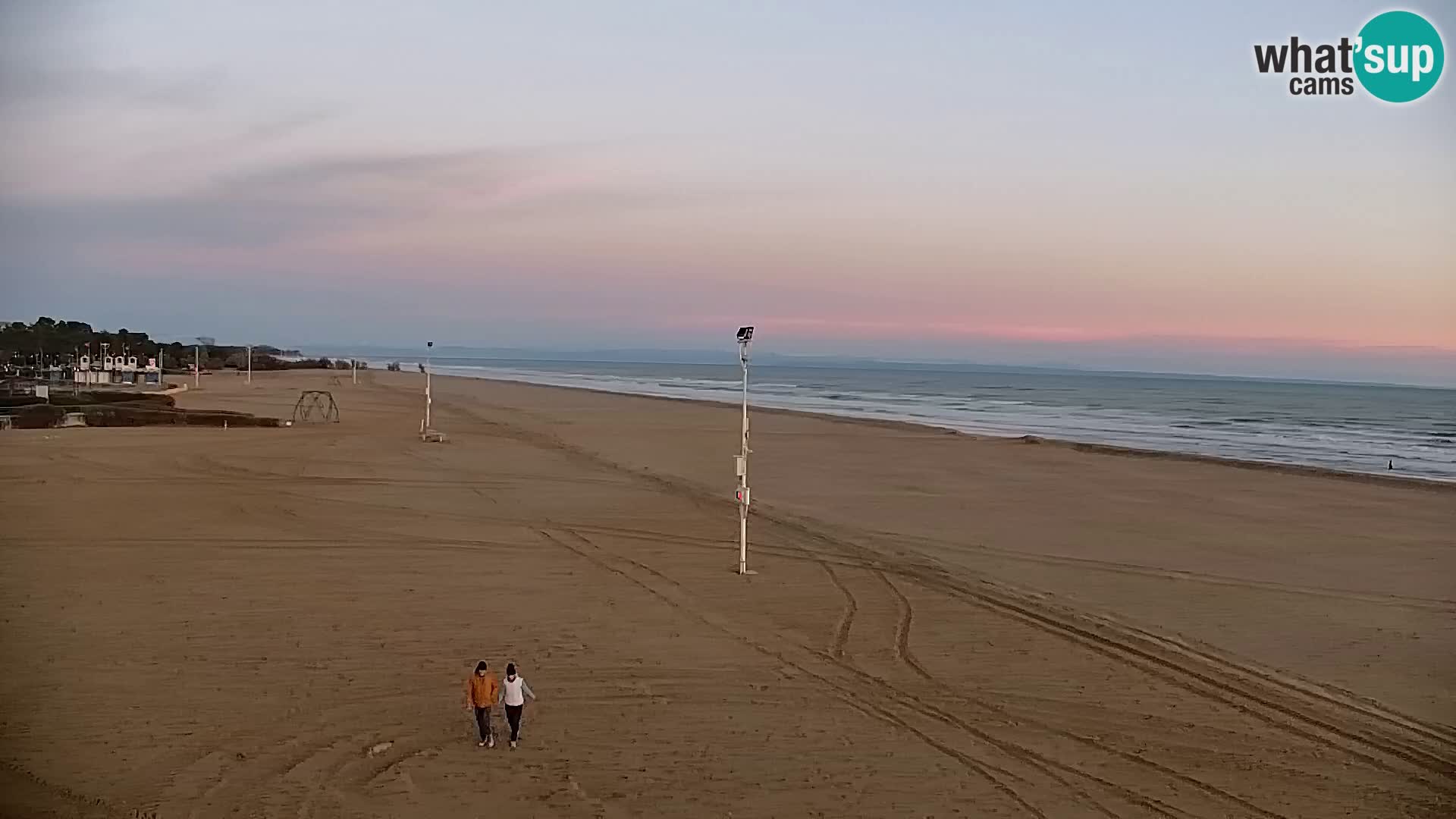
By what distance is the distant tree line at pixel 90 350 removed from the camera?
9175 centimetres

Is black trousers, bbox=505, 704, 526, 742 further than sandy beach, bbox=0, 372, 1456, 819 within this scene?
Yes

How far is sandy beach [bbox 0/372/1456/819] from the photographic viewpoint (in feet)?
34.0

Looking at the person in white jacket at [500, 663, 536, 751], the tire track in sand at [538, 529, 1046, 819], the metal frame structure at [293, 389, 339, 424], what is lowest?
the tire track in sand at [538, 529, 1046, 819]

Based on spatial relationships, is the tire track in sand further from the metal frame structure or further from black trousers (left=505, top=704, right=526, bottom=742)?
the metal frame structure

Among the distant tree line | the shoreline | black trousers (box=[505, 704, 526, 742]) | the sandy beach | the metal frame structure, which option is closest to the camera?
the sandy beach

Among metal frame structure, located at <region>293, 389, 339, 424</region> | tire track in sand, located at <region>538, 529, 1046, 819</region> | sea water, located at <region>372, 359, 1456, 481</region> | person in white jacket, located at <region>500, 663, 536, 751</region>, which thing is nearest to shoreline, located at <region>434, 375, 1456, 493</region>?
sea water, located at <region>372, 359, 1456, 481</region>

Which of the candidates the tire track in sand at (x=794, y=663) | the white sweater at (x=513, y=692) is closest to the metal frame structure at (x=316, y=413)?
the tire track in sand at (x=794, y=663)

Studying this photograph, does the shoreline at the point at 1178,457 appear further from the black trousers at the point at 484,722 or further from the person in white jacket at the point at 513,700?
the black trousers at the point at 484,722

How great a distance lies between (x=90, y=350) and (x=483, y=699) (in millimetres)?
113989

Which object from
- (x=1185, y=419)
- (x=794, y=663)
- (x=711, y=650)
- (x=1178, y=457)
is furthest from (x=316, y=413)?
(x=1185, y=419)

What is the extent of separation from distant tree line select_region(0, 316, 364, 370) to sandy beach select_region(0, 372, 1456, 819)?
48026mm

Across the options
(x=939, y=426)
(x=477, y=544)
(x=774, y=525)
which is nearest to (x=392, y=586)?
(x=477, y=544)

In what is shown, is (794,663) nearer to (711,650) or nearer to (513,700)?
(711,650)

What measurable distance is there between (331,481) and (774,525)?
13169mm
